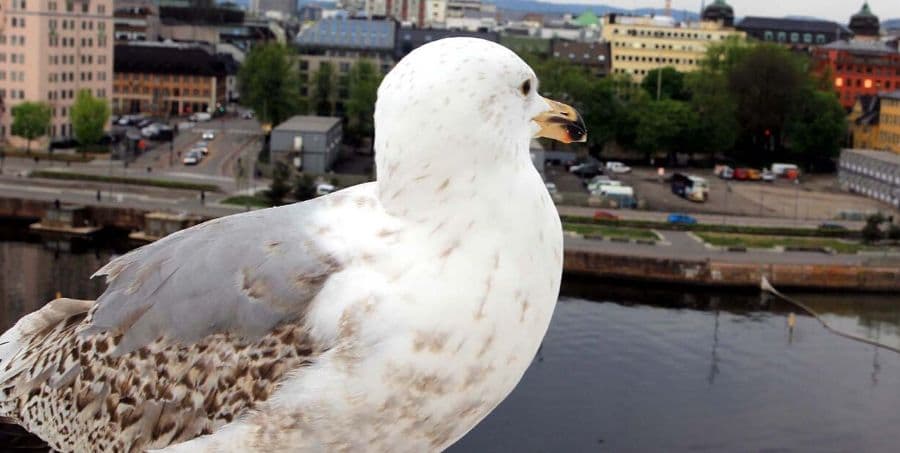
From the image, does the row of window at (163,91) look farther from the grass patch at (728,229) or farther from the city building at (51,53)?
the grass patch at (728,229)

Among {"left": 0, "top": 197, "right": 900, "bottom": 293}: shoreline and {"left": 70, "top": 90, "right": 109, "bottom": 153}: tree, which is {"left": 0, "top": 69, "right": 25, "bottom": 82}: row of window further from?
{"left": 0, "top": 197, "right": 900, "bottom": 293}: shoreline

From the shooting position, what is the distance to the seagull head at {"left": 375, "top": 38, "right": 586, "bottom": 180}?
110 cm

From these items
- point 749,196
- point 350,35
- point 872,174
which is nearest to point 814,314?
point 749,196

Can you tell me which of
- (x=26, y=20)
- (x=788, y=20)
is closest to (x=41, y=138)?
(x=26, y=20)

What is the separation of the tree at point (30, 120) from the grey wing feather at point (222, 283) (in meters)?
22.4

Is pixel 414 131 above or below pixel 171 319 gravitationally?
above

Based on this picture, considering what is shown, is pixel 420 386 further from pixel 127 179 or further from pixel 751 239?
pixel 127 179

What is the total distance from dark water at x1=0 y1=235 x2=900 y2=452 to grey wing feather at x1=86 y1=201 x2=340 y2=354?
773 cm

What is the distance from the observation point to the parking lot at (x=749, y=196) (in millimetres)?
20000

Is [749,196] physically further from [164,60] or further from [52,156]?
[164,60]

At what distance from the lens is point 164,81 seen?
30781mm

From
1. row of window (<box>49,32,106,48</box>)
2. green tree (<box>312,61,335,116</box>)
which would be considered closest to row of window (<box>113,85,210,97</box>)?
green tree (<box>312,61,335,116</box>)

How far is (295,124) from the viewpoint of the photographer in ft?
78.1

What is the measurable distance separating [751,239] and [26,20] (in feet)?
49.9
